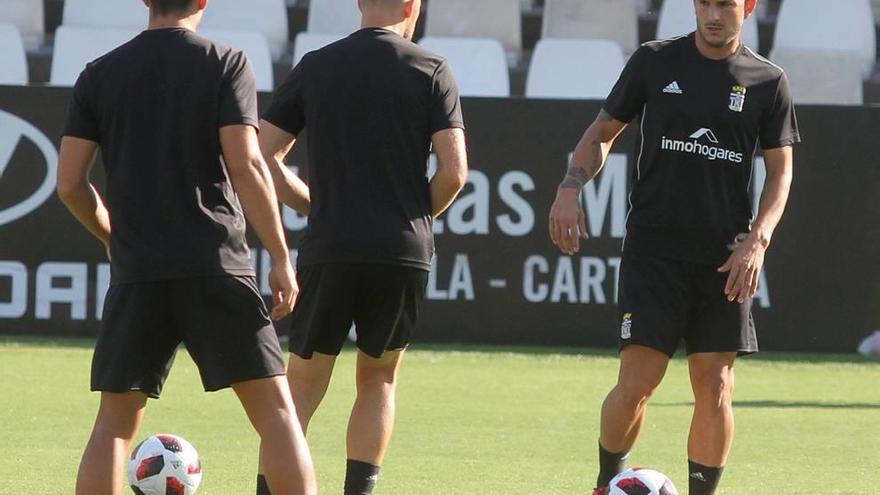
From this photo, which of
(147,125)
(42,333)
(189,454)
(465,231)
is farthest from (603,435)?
(42,333)

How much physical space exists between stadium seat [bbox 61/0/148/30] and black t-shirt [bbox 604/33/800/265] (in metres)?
10.1

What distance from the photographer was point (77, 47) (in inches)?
558

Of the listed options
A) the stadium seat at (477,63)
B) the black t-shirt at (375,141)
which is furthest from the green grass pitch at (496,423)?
the stadium seat at (477,63)

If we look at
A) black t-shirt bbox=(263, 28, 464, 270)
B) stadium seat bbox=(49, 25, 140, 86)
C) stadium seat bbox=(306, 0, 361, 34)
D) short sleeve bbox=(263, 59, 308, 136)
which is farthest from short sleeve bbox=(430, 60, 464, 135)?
stadium seat bbox=(306, 0, 361, 34)

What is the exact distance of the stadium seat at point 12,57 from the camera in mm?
14203

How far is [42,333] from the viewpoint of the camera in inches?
486

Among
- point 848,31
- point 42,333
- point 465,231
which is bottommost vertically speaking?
point 42,333

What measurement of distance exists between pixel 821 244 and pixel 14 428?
255 inches

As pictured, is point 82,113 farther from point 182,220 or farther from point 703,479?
point 703,479

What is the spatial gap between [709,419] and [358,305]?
1.35m

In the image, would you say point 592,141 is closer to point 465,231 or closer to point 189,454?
point 189,454

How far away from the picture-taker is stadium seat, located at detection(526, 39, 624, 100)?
14398 mm

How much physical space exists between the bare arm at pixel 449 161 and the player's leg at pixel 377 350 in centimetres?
30

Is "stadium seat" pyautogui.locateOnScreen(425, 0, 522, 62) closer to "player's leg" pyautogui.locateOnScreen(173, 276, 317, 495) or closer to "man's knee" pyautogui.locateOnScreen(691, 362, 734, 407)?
"man's knee" pyautogui.locateOnScreen(691, 362, 734, 407)
